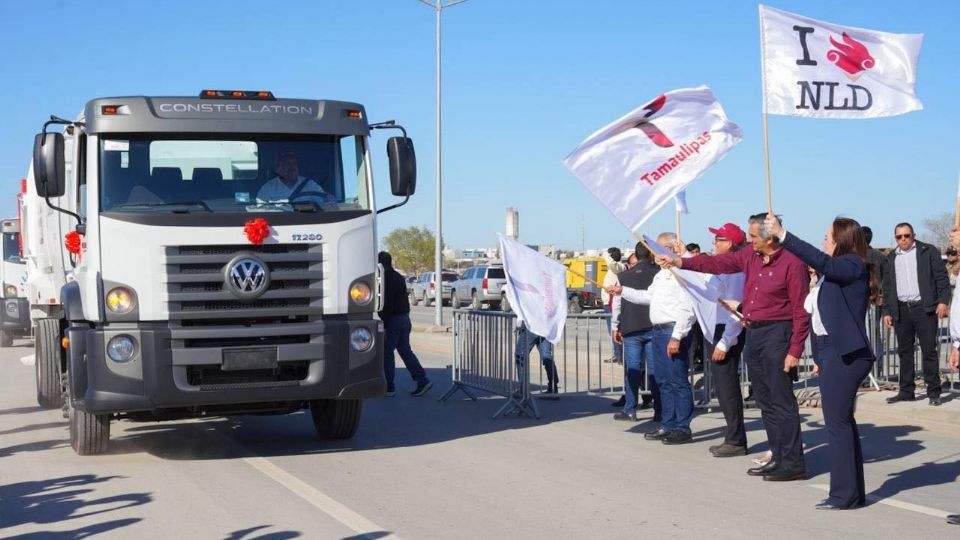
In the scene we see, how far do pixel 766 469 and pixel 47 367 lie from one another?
877cm

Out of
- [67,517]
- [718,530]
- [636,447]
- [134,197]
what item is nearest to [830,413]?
[718,530]

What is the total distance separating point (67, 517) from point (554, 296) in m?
6.21


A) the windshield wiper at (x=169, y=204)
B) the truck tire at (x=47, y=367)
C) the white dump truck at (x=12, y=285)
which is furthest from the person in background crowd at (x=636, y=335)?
the white dump truck at (x=12, y=285)

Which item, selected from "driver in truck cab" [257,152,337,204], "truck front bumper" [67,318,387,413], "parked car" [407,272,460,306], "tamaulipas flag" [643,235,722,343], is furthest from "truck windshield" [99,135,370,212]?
"parked car" [407,272,460,306]

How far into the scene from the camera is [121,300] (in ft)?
30.5

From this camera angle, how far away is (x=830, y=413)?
770 centimetres

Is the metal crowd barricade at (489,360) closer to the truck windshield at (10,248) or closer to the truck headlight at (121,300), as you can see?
the truck headlight at (121,300)

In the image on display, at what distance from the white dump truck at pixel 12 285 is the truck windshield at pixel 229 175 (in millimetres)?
11720

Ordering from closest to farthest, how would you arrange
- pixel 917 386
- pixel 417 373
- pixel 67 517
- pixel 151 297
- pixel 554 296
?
pixel 67 517
pixel 151 297
pixel 554 296
pixel 917 386
pixel 417 373

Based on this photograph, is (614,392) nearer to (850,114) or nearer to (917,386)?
(917,386)

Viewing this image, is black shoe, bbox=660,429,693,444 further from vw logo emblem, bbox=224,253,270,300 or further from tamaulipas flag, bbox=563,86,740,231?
vw logo emblem, bbox=224,253,270,300

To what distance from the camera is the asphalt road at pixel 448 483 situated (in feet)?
23.3

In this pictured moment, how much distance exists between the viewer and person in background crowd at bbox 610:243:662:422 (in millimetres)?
11992

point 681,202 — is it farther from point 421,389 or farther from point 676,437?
point 421,389
